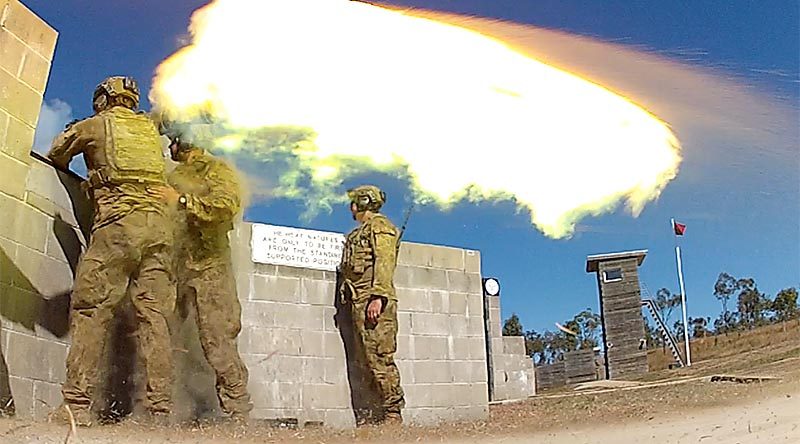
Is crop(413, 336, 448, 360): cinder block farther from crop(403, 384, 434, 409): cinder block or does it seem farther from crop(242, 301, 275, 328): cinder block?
crop(242, 301, 275, 328): cinder block

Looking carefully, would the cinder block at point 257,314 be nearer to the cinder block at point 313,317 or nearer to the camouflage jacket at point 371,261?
the cinder block at point 313,317

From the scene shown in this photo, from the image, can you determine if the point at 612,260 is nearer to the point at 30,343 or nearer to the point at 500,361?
the point at 500,361

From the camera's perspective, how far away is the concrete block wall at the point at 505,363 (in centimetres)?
1281

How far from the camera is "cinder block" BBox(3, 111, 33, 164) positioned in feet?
20.2

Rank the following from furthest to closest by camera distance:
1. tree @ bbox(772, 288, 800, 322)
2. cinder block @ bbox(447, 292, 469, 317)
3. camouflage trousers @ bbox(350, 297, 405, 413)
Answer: tree @ bbox(772, 288, 800, 322)
cinder block @ bbox(447, 292, 469, 317)
camouflage trousers @ bbox(350, 297, 405, 413)

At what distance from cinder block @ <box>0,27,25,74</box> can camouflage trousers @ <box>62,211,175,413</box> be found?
130cm

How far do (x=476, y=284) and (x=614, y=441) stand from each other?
12.4 feet

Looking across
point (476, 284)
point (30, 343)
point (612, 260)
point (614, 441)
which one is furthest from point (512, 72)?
point (612, 260)

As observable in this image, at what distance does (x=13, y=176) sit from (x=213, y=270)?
1744 millimetres

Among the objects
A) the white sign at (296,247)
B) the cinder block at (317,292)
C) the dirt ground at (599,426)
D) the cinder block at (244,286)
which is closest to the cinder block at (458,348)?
the dirt ground at (599,426)

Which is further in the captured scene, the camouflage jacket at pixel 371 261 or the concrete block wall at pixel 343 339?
the camouflage jacket at pixel 371 261

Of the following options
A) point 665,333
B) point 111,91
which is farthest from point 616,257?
point 111,91

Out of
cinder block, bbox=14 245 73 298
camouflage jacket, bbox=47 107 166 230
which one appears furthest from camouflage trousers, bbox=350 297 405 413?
cinder block, bbox=14 245 73 298

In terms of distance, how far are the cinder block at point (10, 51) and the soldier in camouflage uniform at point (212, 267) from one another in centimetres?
139
